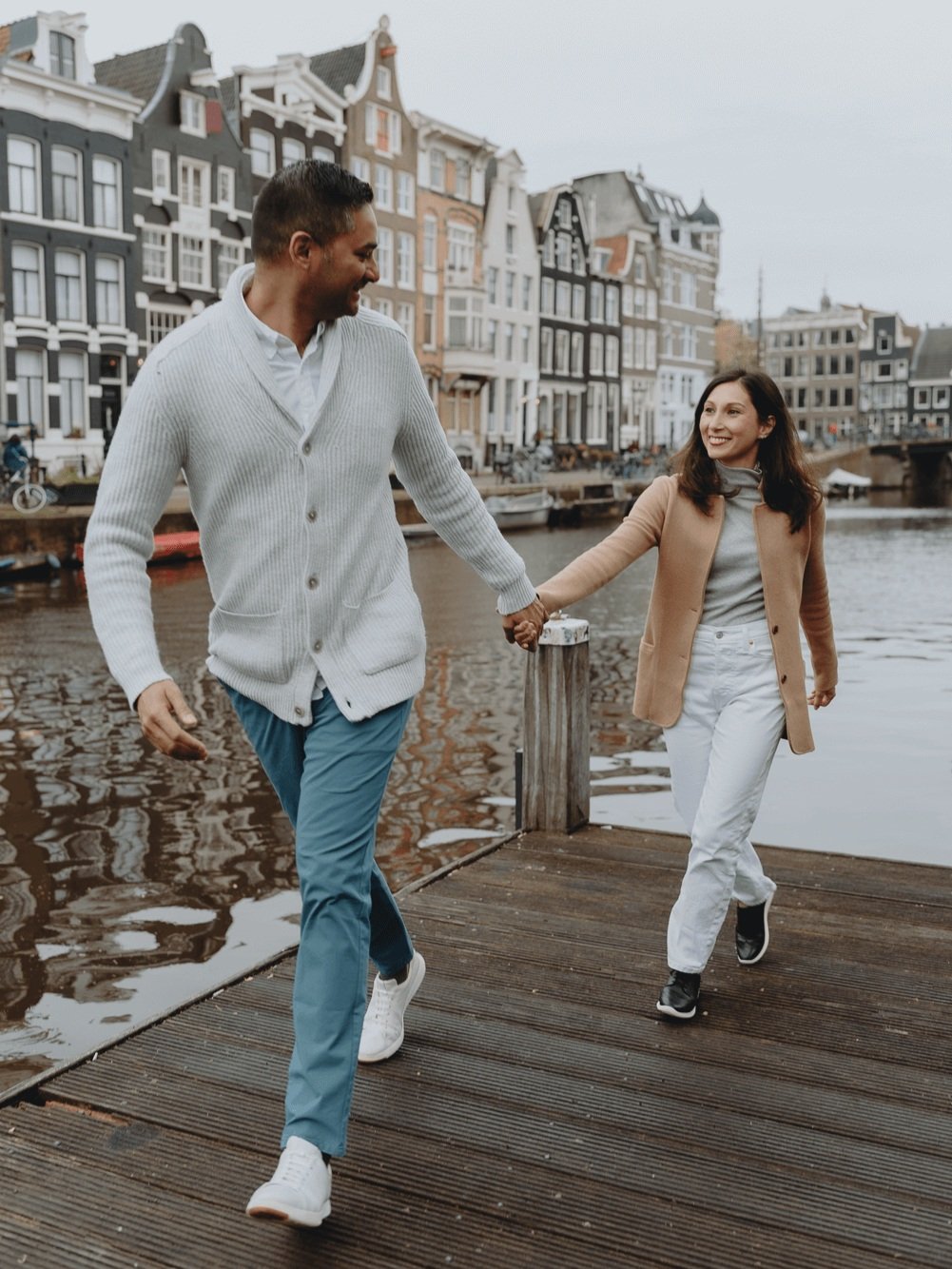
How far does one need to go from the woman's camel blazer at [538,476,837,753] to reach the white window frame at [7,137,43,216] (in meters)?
28.9

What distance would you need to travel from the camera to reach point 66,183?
30703mm

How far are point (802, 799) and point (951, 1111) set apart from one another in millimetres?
5786

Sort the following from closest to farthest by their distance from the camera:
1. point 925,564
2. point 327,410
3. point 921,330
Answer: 1. point 327,410
2. point 925,564
3. point 921,330

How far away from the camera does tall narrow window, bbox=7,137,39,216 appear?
29.4 metres

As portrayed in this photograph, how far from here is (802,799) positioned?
8.73m

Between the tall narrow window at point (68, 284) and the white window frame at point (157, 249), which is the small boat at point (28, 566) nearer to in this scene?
the tall narrow window at point (68, 284)

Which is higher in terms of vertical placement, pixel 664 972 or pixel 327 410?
pixel 327 410

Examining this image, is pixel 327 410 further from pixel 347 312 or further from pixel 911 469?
pixel 911 469

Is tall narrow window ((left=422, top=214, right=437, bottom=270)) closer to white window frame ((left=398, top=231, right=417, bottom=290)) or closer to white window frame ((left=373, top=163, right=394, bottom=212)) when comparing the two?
white window frame ((left=398, top=231, right=417, bottom=290))

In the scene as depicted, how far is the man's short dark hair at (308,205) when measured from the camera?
8.07ft

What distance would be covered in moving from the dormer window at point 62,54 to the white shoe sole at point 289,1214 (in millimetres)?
31659

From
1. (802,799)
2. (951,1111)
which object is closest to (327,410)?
(951,1111)

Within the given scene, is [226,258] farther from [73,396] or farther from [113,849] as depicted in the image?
[113,849]

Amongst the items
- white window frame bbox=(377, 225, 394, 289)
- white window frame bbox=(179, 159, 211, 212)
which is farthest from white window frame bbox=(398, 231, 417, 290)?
white window frame bbox=(179, 159, 211, 212)
